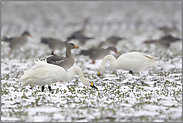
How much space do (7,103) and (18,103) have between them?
0.24 m

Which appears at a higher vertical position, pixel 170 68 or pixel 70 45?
pixel 70 45

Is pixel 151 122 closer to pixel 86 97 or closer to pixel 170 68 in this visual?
pixel 86 97

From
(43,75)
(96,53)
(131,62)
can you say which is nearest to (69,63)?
(131,62)

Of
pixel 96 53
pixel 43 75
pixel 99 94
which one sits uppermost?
pixel 96 53

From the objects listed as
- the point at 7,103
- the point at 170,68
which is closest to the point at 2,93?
the point at 7,103

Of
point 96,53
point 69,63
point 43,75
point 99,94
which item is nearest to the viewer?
point 43,75

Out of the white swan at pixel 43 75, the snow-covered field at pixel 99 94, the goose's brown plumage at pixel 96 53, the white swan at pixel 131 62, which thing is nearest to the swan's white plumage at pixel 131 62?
the white swan at pixel 131 62

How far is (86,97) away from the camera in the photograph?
6.25 metres

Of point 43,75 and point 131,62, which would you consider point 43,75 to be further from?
point 131,62

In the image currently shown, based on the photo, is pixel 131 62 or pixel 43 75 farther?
pixel 131 62

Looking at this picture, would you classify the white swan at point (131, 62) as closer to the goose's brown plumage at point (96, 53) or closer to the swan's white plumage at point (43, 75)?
the goose's brown plumage at point (96, 53)

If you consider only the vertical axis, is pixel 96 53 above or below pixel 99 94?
above

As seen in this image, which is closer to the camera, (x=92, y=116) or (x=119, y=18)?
(x=92, y=116)

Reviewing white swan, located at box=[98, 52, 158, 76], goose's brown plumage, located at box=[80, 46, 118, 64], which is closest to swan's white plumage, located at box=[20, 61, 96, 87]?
white swan, located at box=[98, 52, 158, 76]
